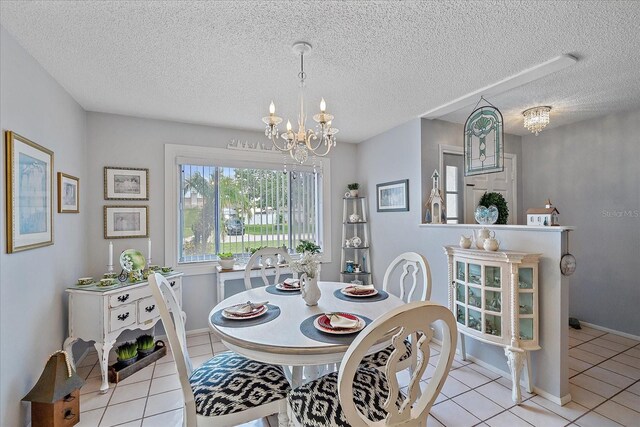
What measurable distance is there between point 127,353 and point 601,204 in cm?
522

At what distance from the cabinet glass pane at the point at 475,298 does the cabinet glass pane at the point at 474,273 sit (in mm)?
70

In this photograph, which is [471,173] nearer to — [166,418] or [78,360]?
[166,418]

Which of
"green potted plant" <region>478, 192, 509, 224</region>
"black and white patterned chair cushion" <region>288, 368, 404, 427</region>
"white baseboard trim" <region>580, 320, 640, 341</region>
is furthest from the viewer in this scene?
"green potted plant" <region>478, 192, 509, 224</region>

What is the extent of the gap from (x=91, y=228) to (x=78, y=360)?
1.22 meters

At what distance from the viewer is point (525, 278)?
7.50 feet

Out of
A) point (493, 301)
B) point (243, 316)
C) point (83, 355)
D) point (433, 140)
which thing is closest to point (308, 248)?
point (243, 316)

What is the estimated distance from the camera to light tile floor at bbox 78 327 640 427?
1.99 metres

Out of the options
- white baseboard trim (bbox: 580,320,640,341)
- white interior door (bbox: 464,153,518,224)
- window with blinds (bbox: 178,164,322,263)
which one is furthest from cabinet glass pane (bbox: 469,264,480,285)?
white baseboard trim (bbox: 580,320,640,341)

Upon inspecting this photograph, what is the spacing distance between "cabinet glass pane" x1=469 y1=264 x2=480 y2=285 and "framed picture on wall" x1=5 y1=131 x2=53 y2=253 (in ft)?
10.4

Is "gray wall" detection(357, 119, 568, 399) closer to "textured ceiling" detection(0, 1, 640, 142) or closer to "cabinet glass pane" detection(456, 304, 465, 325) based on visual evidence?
"cabinet glass pane" detection(456, 304, 465, 325)

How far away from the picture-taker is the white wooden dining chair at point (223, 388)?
1392 millimetres

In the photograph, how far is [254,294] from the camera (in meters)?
2.23

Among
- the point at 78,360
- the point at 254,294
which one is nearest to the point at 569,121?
the point at 254,294

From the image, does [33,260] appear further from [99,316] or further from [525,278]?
[525,278]
